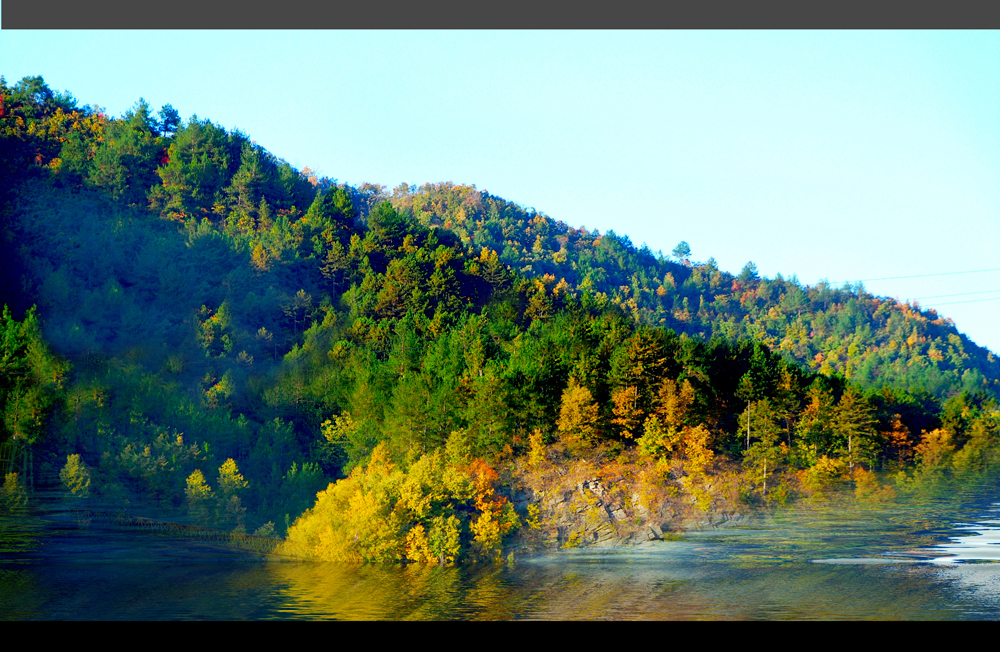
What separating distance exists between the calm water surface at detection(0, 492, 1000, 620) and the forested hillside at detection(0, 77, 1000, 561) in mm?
602

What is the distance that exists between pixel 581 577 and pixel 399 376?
503 centimetres

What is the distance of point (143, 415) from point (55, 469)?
4.61ft

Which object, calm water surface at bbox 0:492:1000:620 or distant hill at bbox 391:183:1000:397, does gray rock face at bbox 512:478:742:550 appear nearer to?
calm water surface at bbox 0:492:1000:620

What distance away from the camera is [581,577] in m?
11.5

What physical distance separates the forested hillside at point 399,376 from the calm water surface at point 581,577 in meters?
0.60

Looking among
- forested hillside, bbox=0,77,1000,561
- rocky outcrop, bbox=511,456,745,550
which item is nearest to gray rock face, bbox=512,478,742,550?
rocky outcrop, bbox=511,456,745,550

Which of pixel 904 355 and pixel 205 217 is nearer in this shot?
pixel 904 355

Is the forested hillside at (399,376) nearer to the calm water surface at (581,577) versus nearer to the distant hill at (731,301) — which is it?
the distant hill at (731,301)

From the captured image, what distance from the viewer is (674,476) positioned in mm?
12836

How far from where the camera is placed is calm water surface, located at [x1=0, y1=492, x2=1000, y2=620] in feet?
32.7

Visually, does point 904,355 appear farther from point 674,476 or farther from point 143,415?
point 143,415

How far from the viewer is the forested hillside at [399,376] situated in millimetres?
12922
